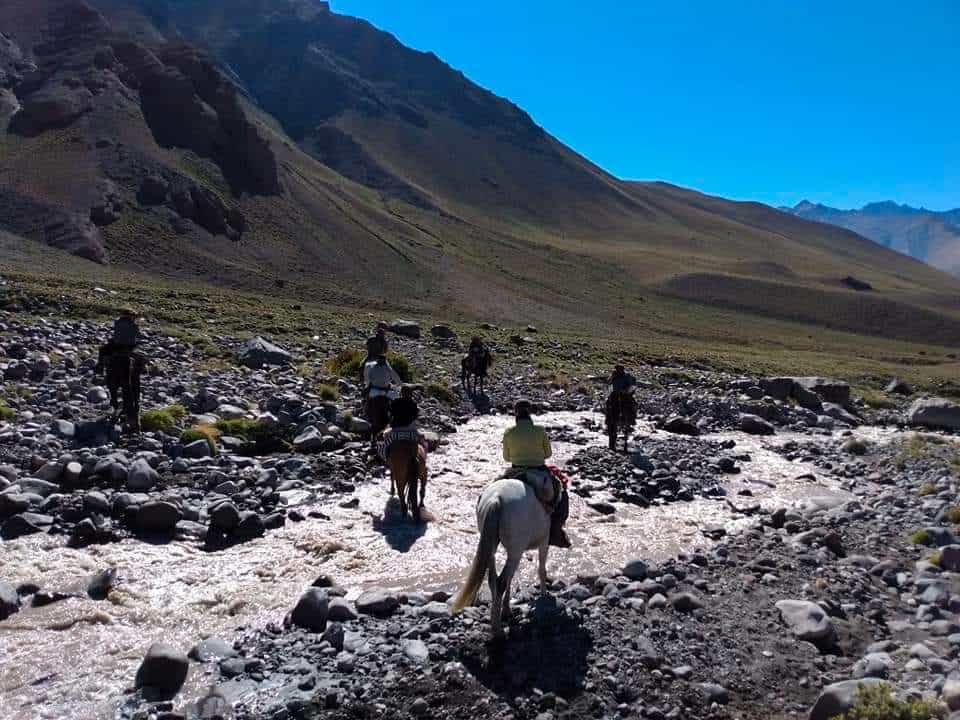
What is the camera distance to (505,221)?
149500 millimetres

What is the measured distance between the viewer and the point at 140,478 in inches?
455

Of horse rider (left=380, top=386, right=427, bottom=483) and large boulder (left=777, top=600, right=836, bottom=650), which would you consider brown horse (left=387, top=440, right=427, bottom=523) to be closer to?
horse rider (left=380, top=386, right=427, bottom=483)

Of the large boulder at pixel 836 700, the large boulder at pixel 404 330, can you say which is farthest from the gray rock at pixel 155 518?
the large boulder at pixel 404 330

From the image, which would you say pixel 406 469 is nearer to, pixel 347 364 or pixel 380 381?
pixel 380 381

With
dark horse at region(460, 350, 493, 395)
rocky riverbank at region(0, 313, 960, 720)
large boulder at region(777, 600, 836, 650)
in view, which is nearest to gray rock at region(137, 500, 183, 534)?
rocky riverbank at region(0, 313, 960, 720)

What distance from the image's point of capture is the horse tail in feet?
25.0

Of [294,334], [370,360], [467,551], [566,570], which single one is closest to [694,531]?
[566,570]

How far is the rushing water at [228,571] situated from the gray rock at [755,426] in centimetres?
1005

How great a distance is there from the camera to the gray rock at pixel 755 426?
23.8m

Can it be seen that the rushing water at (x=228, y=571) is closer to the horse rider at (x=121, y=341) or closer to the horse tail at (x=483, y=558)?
the horse tail at (x=483, y=558)

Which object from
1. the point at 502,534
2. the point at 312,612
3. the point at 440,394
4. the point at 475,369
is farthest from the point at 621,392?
the point at 312,612

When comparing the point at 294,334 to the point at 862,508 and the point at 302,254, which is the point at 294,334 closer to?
the point at 862,508

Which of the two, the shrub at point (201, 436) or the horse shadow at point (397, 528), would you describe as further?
the shrub at point (201, 436)

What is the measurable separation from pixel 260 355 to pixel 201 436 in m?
9.95
